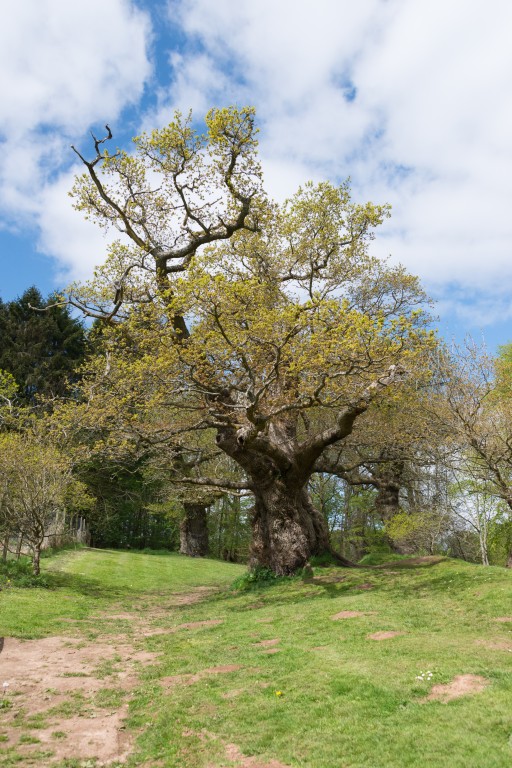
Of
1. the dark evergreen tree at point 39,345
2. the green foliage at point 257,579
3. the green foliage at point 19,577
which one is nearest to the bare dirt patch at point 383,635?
the green foliage at point 257,579

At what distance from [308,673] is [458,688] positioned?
83.7 inches

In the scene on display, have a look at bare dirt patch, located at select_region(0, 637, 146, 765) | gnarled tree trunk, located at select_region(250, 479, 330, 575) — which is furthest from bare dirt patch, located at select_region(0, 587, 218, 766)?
gnarled tree trunk, located at select_region(250, 479, 330, 575)

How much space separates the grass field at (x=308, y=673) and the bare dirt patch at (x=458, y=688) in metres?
0.03

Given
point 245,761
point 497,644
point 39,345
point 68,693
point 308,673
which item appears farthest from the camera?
point 39,345

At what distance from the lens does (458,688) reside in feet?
20.0

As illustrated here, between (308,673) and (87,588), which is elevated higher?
(308,673)

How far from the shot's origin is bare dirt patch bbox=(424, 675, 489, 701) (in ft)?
19.4

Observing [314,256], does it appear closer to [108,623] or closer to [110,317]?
[110,317]

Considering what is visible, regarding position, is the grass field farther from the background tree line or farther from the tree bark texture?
the tree bark texture

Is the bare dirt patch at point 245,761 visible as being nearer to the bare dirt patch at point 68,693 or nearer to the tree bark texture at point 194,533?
the bare dirt patch at point 68,693

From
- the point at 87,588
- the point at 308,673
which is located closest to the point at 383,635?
the point at 308,673

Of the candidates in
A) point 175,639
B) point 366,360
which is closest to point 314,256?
point 366,360

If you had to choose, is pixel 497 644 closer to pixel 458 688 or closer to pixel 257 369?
pixel 458 688

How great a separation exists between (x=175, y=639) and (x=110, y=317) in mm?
9617
